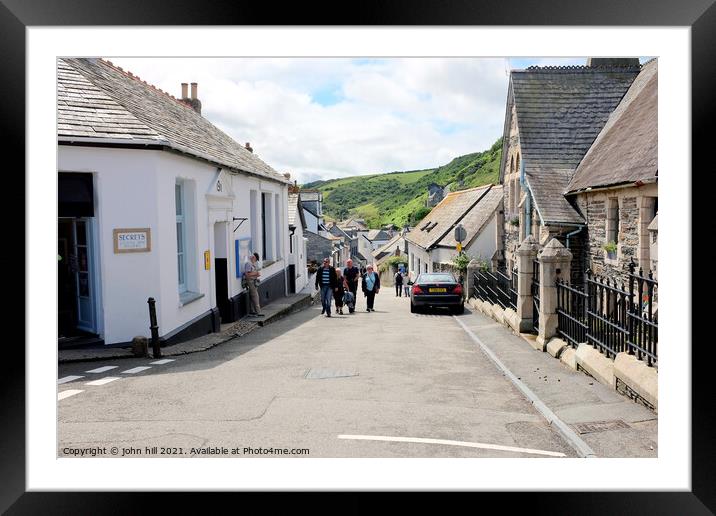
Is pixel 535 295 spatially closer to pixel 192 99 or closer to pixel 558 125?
pixel 558 125

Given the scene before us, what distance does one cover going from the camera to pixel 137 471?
5348 millimetres

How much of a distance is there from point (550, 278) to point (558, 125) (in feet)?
36.2

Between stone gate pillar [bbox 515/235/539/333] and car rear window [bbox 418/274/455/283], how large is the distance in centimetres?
706

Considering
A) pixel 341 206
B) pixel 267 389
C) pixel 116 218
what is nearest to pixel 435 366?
pixel 267 389

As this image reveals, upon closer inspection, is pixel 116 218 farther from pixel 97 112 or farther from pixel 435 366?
pixel 435 366

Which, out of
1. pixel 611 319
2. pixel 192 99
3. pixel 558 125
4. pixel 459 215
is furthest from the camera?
pixel 459 215

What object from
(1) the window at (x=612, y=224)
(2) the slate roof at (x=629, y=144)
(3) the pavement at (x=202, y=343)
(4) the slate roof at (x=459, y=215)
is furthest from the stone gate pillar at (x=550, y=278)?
(4) the slate roof at (x=459, y=215)

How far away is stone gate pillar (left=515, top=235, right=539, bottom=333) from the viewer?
12008 millimetres

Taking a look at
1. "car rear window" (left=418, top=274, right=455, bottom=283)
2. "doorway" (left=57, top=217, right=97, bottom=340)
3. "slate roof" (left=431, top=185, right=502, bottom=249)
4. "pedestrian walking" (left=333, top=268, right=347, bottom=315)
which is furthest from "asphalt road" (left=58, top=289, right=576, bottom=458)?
"slate roof" (left=431, top=185, right=502, bottom=249)

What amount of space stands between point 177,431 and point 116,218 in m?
5.06

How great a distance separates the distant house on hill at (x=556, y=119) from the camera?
19.2 meters

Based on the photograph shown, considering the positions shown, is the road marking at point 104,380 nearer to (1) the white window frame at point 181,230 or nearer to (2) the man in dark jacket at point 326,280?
(1) the white window frame at point 181,230

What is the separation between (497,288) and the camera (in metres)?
16.8
